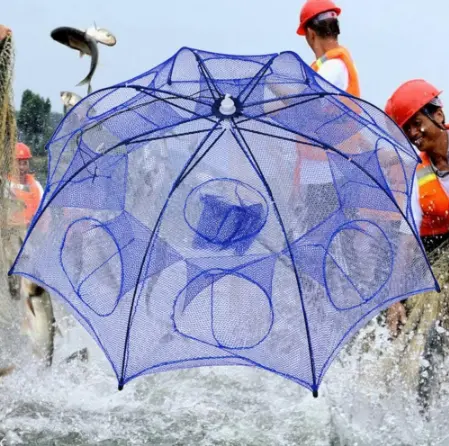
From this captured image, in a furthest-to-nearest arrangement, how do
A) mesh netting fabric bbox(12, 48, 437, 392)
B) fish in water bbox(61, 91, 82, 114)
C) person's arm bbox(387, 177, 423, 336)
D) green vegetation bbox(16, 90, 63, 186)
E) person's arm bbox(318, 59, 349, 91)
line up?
green vegetation bbox(16, 90, 63, 186)
fish in water bbox(61, 91, 82, 114)
person's arm bbox(318, 59, 349, 91)
person's arm bbox(387, 177, 423, 336)
mesh netting fabric bbox(12, 48, 437, 392)

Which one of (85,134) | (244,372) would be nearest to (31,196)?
(244,372)

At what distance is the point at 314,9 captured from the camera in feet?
21.5

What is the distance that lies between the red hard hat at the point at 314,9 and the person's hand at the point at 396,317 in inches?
80.8

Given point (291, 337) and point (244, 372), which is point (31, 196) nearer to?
point (244, 372)

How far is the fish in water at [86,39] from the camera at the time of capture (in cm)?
738

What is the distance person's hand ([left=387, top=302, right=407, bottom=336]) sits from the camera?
18.5 ft

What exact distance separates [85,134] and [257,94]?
33.8 inches

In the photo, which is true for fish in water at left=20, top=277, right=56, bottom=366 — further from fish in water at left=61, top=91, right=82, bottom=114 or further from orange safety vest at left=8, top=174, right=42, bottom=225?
fish in water at left=61, top=91, right=82, bottom=114

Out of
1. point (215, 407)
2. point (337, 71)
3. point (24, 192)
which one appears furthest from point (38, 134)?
point (215, 407)

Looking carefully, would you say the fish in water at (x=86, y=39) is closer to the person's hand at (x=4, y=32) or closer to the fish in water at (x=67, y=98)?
the fish in water at (x=67, y=98)

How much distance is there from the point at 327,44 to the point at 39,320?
2.63 m

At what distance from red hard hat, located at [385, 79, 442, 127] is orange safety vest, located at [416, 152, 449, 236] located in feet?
0.82

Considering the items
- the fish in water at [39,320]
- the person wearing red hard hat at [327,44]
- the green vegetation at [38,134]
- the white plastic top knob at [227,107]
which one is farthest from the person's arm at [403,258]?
the fish in water at [39,320]

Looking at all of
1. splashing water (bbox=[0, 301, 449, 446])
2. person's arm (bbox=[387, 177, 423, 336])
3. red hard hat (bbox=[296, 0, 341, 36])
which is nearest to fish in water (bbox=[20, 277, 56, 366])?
splashing water (bbox=[0, 301, 449, 446])
